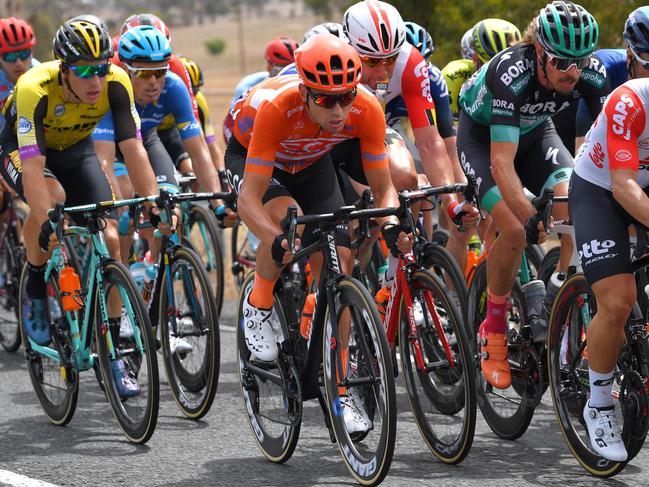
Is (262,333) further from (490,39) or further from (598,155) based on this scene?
(490,39)

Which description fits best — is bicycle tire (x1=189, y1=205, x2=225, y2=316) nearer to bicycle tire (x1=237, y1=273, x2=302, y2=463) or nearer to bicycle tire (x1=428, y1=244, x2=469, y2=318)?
bicycle tire (x1=428, y1=244, x2=469, y2=318)

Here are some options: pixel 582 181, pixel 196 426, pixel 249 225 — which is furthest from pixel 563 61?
pixel 196 426

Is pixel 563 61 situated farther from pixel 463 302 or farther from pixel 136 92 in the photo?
pixel 136 92

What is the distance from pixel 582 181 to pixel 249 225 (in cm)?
158

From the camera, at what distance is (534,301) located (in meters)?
6.55

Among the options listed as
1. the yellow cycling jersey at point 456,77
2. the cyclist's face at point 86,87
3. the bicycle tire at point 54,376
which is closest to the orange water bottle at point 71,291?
the bicycle tire at point 54,376

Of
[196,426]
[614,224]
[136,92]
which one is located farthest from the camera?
[136,92]

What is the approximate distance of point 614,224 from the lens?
17.9 feet

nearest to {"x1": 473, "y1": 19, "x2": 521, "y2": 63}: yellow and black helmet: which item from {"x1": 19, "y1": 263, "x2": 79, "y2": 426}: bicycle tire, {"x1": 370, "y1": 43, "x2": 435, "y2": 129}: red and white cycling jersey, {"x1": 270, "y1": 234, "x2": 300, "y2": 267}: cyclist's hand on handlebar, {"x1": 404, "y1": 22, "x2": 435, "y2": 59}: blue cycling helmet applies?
{"x1": 404, "y1": 22, "x2": 435, "y2": 59}: blue cycling helmet

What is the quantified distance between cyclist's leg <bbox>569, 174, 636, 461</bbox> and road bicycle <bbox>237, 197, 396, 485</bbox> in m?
0.91

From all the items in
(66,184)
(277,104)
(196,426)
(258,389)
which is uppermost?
(277,104)

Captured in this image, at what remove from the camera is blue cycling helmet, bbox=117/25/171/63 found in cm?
835

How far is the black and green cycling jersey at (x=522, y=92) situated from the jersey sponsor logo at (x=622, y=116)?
115cm

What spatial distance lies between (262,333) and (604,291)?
178 cm
